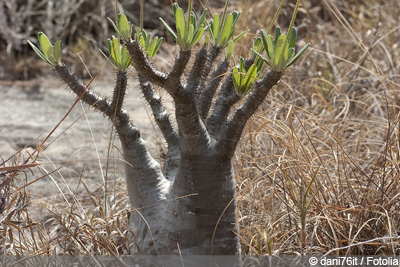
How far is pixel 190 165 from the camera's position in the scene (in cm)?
145

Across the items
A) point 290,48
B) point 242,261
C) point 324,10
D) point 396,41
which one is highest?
point 324,10

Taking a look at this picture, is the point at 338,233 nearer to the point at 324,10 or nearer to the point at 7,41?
the point at 324,10

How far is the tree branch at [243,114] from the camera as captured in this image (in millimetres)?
1259

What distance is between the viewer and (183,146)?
1443mm

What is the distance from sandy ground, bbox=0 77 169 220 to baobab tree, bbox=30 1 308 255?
2.29 feet

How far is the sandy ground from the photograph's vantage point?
2523mm

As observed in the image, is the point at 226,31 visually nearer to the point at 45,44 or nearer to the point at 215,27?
the point at 215,27

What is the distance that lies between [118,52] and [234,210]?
529mm

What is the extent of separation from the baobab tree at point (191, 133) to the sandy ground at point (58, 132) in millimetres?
699

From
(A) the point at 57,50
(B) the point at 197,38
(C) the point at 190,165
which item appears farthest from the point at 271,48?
(A) the point at 57,50

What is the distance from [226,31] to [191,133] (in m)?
0.27

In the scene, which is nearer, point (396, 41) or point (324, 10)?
point (396, 41)

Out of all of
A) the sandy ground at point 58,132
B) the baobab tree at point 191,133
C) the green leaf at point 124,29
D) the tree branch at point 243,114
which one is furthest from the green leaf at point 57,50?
the sandy ground at point 58,132

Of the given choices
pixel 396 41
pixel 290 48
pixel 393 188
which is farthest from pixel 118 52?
pixel 396 41
